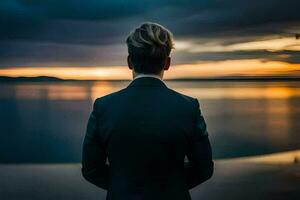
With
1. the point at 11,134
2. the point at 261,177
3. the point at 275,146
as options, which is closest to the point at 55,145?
the point at 11,134

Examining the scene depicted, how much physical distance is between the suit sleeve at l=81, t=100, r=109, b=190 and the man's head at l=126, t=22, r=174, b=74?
162 millimetres

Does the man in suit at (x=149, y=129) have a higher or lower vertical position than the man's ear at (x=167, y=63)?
lower

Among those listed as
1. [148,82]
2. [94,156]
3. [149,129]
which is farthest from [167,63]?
[94,156]

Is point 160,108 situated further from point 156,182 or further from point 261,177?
point 261,177

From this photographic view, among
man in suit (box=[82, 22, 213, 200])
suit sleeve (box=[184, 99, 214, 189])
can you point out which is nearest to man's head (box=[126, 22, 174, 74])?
man in suit (box=[82, 22, 213, 200])

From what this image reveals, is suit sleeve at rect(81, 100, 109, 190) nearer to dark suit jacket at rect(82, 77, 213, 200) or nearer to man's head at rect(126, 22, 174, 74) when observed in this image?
dark suit jacket at rect(82, 77, 213, 200)

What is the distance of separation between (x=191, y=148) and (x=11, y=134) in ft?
22.9

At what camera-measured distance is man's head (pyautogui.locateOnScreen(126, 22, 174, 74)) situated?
1422mm

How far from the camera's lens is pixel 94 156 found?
4.91ft

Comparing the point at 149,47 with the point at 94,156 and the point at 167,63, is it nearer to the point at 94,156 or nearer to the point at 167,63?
the point at 167,63

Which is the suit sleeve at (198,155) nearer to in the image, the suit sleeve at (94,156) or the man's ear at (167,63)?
the man's ear at (167,63)

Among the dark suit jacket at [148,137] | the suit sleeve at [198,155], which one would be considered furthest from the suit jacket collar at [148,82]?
the suit sleeve at [198,155]

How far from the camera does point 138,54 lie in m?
1.44

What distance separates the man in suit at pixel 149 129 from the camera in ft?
4.67
